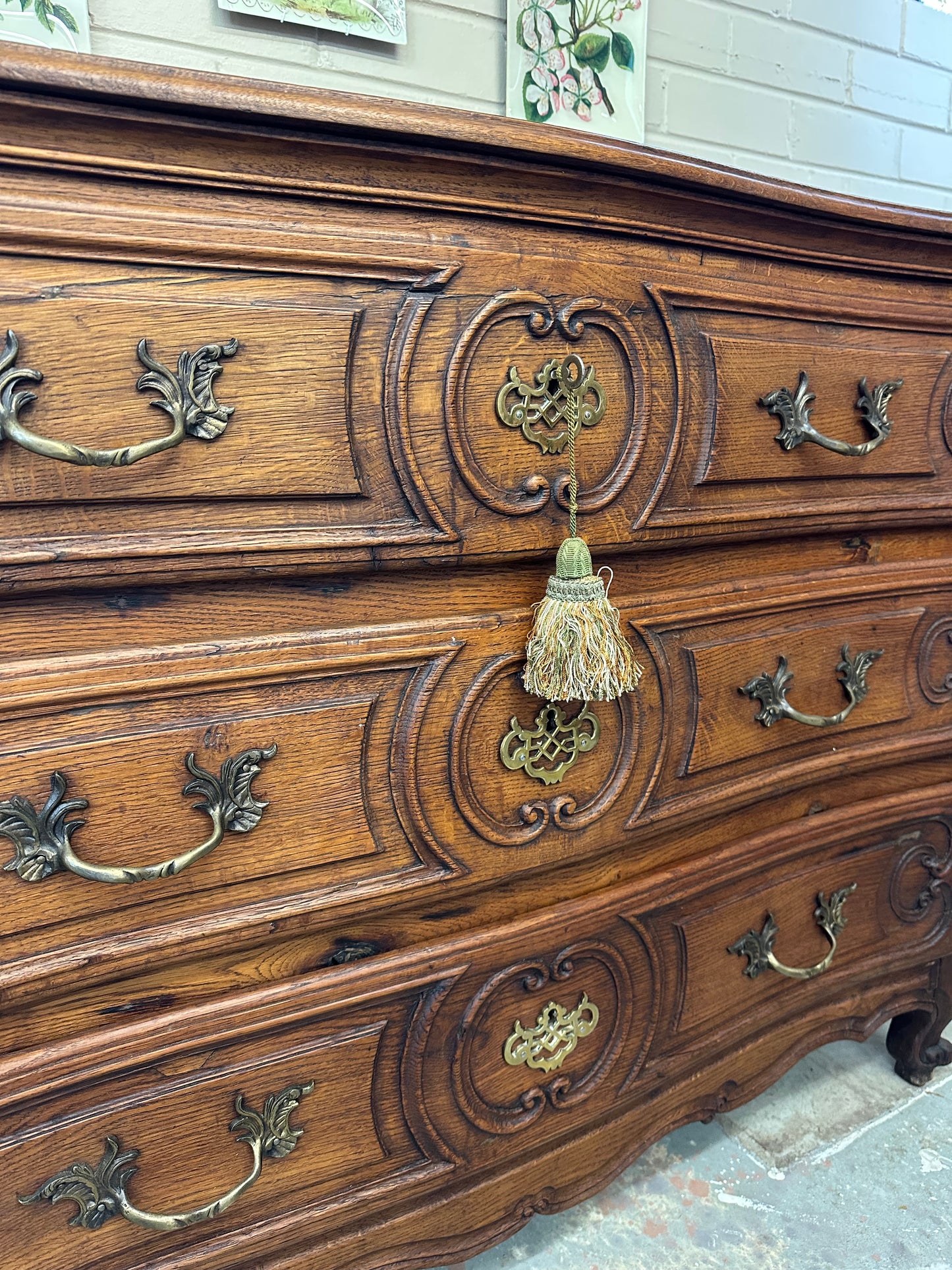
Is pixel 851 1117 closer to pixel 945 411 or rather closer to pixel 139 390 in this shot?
pixel 945 411

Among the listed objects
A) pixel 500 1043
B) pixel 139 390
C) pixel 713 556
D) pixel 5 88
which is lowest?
pixel 500 1043

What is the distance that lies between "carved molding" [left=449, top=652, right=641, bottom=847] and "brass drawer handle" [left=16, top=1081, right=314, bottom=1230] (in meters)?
0.25

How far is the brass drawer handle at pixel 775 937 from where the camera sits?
2.86 feet

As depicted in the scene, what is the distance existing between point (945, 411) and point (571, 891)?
62 centimetres

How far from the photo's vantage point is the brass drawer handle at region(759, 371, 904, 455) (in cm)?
72

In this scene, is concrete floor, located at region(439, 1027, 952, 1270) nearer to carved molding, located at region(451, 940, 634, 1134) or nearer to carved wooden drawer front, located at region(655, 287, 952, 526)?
carved molding, located at region(451, 940, 634, 1134)

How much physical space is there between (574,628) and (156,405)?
313 mm

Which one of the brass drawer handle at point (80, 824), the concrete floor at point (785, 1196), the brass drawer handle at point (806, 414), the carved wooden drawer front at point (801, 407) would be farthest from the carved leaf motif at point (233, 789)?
the concrete floor at point (785, 1196)

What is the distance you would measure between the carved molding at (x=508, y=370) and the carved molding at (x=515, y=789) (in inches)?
5.0

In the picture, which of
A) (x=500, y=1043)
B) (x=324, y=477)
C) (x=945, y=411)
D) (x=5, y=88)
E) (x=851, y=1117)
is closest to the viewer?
(x=5, y=88)

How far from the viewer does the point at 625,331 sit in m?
0.63

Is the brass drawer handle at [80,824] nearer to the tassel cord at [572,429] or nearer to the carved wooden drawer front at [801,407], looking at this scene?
the tassel cord at [572,429]

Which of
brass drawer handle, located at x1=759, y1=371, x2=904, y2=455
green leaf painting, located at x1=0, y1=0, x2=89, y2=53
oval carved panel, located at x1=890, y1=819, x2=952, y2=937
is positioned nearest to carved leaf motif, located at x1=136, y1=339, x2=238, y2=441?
brass drawer handle, located at x1=759, y1=371, x2=904, y2=455

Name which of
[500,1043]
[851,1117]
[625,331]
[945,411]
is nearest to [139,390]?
[625,331]
